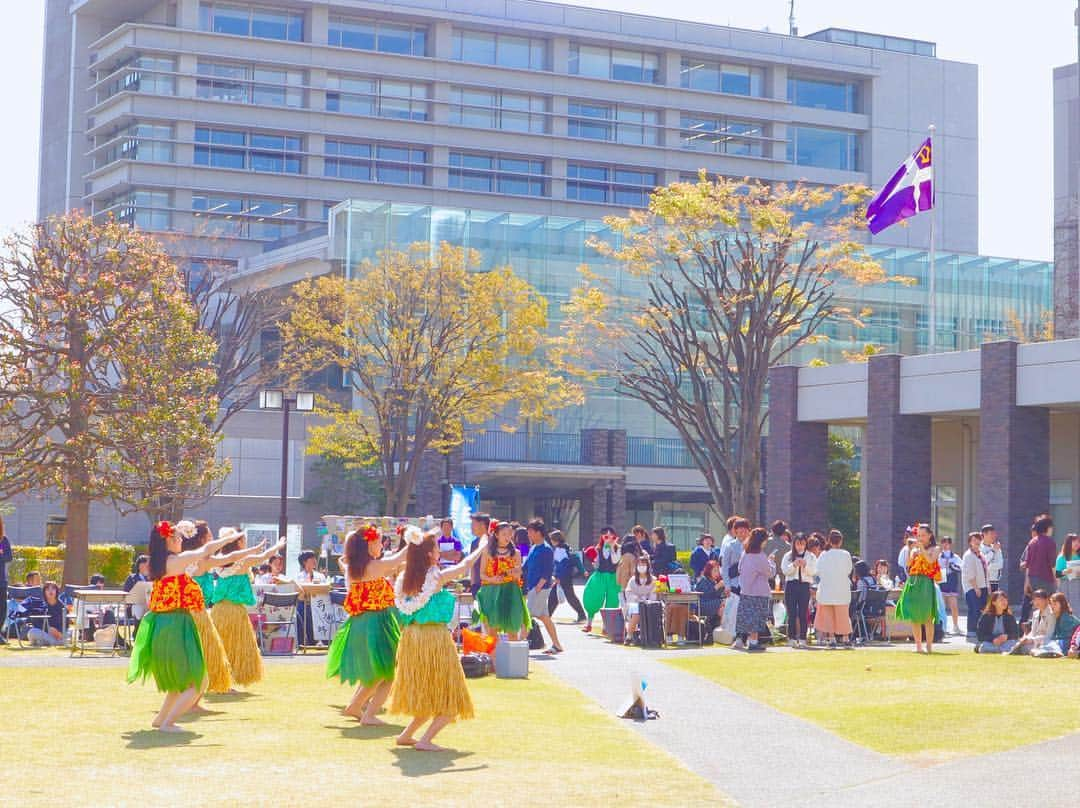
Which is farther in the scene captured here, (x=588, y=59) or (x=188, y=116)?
(x=588, y=59)

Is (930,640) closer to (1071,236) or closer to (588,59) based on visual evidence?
(1071,236)

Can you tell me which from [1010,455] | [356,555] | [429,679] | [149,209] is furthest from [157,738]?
[149,209]

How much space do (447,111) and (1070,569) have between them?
69812 millimetres

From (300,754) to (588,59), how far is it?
84151 millimetres

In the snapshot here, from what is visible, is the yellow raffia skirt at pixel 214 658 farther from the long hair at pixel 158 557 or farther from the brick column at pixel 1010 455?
the brick column at pixel 1010 455

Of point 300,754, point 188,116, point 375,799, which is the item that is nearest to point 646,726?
point 300,754

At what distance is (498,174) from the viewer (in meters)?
91.6

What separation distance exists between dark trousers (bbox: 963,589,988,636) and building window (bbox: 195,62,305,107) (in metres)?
65.9

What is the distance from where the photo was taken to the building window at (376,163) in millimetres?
88500

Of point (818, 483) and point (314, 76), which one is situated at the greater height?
point (314, 76)

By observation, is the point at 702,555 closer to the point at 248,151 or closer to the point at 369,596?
the point at 369,596

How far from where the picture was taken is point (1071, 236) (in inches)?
1642

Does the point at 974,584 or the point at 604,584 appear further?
the point at 604,584

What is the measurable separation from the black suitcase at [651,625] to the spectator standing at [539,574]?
2032mm
